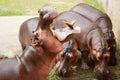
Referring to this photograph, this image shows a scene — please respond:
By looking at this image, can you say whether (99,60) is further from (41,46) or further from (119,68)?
(41,46)

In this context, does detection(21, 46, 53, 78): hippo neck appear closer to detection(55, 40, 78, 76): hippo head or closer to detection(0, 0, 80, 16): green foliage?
detection(55, 40, 78, 76): hippo head

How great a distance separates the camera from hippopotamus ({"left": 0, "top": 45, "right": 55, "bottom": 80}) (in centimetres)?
102

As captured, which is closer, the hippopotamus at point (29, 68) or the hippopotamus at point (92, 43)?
the hippopotamus at point (29, 68)

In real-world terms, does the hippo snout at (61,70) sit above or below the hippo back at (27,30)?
below

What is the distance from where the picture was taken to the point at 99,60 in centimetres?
237

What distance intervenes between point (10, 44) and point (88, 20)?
3.09ft

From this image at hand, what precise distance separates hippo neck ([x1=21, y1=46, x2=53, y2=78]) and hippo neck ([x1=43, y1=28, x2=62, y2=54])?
0.03m

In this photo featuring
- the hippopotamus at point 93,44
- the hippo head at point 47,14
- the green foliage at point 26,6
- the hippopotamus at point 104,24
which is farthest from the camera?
the green foliage at point 26,6

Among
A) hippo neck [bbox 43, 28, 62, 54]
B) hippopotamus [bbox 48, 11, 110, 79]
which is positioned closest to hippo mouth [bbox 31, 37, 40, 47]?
hippo neck [bbox 43, 28, 62, 54]

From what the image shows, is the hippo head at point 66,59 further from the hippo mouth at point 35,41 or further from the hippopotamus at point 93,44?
the hippo mouth at point 35,41

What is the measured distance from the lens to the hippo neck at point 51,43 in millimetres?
965

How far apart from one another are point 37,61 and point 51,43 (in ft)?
0.31

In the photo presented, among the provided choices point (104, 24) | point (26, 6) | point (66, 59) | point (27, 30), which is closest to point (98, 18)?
point (104, 24)

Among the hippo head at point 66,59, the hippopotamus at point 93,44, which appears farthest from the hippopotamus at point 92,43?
the hippo head at point 66,59
